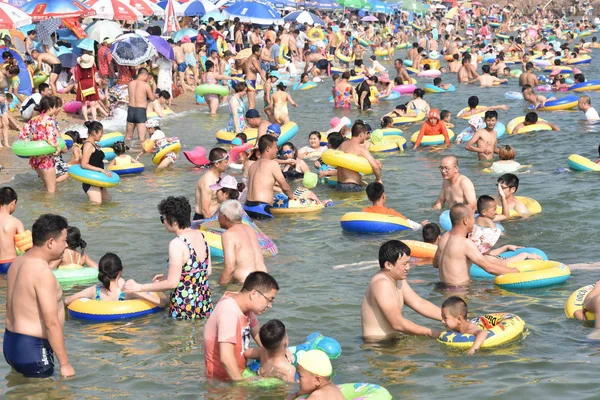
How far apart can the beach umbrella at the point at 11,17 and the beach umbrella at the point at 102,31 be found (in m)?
3.08

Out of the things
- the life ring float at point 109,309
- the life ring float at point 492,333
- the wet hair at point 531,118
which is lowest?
the life ring float at point 492,333

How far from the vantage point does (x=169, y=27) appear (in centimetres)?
2359

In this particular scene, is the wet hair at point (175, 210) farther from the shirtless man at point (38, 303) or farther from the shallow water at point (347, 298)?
the shirtless man at point (38, 303)

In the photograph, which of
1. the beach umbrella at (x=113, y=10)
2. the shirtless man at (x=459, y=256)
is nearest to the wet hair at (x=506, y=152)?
the shirtless man at (x=459, y=256)

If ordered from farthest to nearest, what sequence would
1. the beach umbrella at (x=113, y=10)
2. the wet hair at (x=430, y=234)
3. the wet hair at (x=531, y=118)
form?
the beach umbrella at (x=113, y=10)
the wet hair at (x=531, y=118)
the wet hair at (x=430, y=234)

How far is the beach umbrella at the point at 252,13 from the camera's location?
2920 centimetres

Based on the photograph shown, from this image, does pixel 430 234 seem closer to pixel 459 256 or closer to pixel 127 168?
pixel 459 256

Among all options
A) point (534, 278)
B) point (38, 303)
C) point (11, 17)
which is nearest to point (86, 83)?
point (11, 17)

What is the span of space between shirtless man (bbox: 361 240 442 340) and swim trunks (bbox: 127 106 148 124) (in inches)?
380

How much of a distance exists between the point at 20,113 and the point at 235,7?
45.8ft

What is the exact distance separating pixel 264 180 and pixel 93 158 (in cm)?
252

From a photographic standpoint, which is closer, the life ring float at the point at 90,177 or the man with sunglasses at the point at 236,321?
the man with sunglasses at the point at 236,321

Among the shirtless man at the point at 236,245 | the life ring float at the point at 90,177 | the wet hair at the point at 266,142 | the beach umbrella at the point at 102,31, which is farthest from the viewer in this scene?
the beach umbrella at the point at 102,31

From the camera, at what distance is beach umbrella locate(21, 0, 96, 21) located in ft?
57.3
